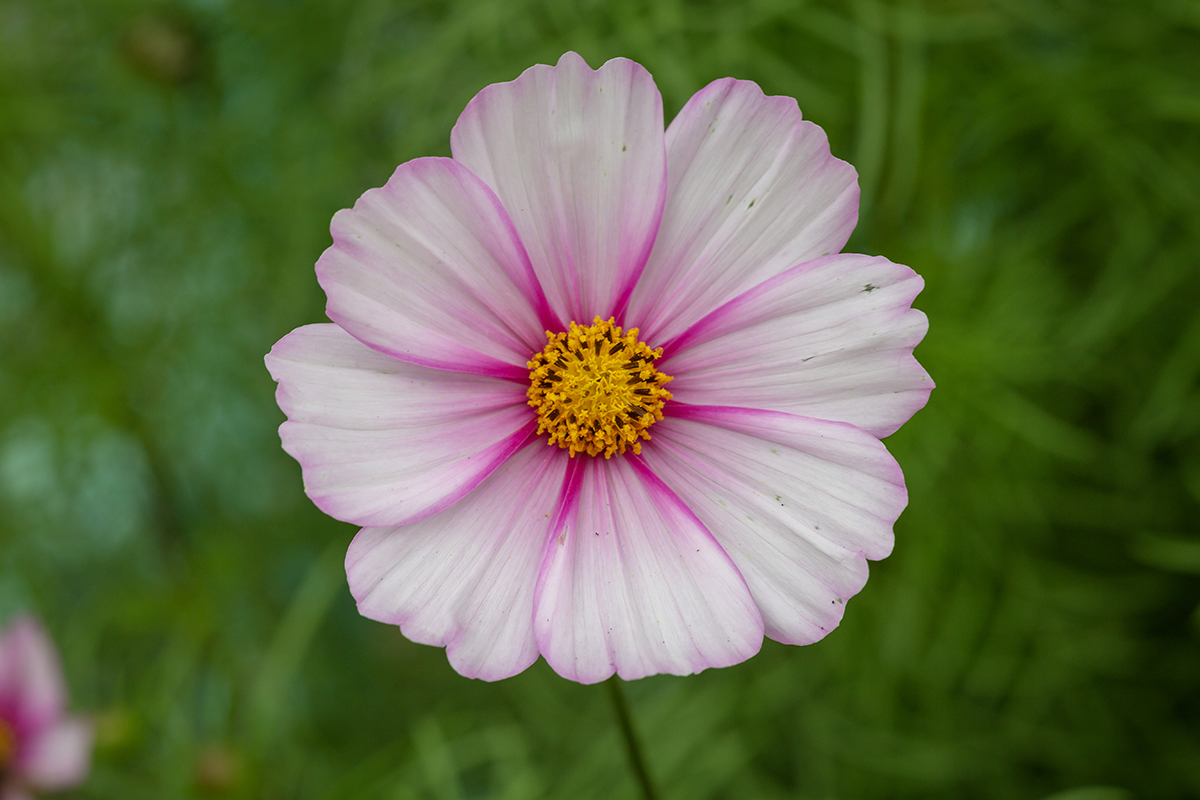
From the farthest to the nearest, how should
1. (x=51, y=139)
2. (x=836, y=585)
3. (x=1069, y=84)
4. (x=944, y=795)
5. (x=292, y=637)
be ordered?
(x=51, y=139) → (x=944, y=795) → (x=1069, y=84) → (x=292, y=637) → (x=836, y=585)

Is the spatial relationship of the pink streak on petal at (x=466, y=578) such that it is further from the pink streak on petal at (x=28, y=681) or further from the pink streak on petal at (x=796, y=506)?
the pink streak on petal at (x=28, y=681)

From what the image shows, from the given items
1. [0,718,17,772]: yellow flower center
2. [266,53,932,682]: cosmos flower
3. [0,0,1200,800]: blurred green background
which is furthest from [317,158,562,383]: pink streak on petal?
[0,718,17,772]: yellow flower center

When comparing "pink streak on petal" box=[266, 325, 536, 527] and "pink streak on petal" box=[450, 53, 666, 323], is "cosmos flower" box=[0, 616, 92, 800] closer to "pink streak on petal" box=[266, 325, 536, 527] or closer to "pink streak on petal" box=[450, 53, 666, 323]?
"pink streak on petal" box=[266, 325, 536, 527]

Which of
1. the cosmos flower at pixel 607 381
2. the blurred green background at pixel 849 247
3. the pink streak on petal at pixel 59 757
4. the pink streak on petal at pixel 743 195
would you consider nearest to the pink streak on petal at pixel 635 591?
the cosmos flower at pixel 607 381

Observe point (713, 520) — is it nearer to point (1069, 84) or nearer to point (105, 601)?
point (1069, 84)

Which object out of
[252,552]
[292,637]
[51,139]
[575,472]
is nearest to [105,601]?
[252,552]

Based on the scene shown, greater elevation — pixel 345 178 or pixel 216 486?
pixel 345 178
